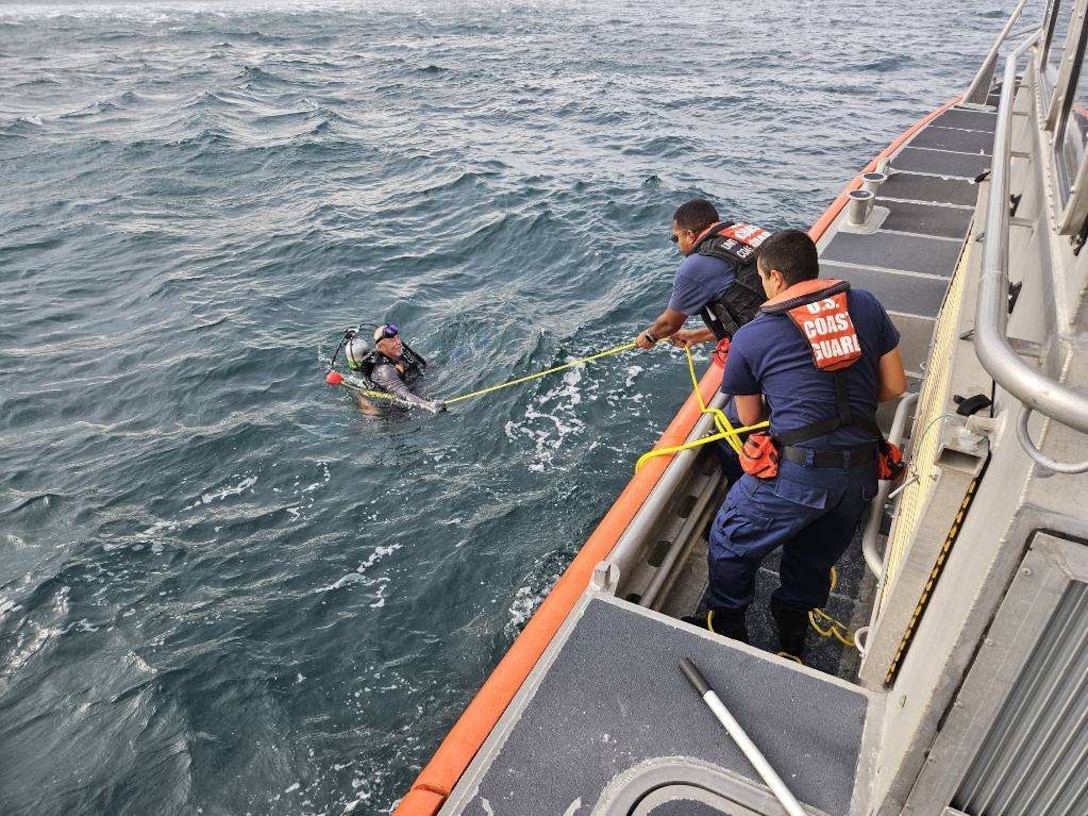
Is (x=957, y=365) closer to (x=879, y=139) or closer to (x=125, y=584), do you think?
(x=125, y=584)

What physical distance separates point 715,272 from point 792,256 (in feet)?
3.93

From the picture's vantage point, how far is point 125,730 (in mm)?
5277

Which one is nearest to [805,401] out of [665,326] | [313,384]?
[665,326]

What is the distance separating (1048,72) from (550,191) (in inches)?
429

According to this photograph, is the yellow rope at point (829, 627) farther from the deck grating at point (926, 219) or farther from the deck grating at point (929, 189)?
the deck grating at point (929, 189)

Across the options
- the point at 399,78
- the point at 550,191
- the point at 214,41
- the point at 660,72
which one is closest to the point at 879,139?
the point at 550,191

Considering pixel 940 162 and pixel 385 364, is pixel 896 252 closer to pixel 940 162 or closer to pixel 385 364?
pixel 940 162

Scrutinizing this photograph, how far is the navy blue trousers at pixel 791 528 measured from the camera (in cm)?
336

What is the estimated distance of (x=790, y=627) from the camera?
3.86 metres

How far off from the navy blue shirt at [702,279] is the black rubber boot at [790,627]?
1830 mm

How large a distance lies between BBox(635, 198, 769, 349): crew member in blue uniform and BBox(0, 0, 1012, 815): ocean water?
2754 mm

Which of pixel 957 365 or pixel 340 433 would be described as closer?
pixel 957 365

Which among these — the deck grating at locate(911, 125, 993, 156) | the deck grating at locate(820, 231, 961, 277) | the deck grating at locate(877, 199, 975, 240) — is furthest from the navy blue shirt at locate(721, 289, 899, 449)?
the deck grating at locate(911, 125, 993, 156)

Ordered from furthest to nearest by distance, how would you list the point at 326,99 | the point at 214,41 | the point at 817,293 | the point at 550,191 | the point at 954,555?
the point at 214,41, the point at 326,99, the point at 550,191, the point at 817,293, the point at 954,555
